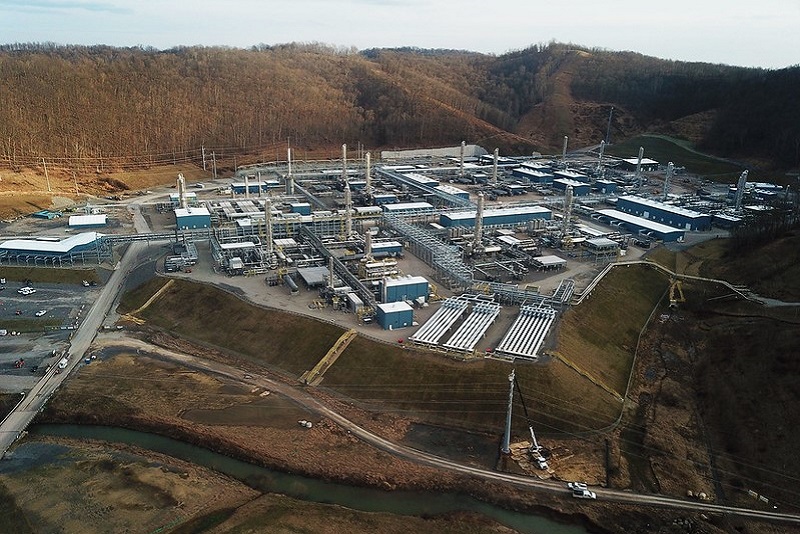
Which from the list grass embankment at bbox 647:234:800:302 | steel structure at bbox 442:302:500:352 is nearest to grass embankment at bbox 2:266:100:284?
steel structure at bbox 442:302:500:352

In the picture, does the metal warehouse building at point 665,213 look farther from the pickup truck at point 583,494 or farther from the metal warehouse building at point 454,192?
the pickup truck at point 583,494

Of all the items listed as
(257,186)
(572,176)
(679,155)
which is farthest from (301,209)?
(679,155)

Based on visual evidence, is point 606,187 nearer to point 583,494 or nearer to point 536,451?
point 536,451

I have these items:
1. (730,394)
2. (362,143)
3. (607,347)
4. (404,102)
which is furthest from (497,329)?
(404,102)

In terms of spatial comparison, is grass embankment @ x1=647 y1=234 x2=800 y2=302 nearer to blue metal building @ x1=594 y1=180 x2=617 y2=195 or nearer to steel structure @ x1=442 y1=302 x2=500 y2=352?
steel structure @ x1=442 y1=302 x2=500 y2=352

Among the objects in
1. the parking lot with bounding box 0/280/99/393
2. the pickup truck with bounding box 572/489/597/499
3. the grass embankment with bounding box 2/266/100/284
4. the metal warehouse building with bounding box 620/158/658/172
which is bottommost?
the pickup truck with bounding box 572/489/597/499

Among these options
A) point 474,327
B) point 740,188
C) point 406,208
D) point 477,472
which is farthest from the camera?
point 740,188

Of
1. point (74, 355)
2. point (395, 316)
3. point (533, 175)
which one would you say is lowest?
point (74, 355)
